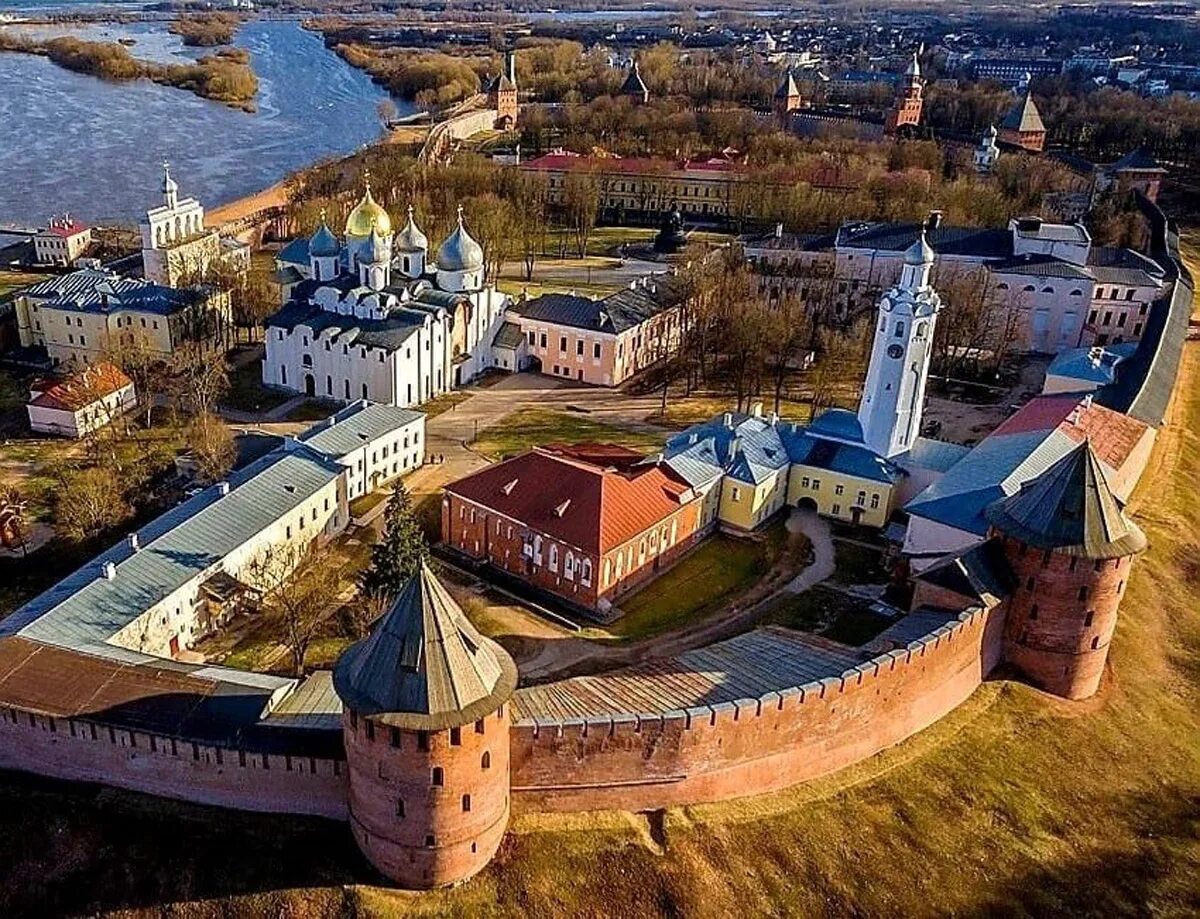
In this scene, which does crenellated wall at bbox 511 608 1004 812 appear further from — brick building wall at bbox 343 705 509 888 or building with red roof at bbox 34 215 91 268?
building with red roof at bbox 34 215 91 268

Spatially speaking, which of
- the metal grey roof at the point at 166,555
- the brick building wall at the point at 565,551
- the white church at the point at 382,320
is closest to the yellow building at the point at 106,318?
the white church at the point at 382,320

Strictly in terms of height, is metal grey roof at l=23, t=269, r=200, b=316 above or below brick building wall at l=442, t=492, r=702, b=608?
above

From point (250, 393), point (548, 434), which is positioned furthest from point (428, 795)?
point (250, 393)

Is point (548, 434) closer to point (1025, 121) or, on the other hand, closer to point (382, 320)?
point (382, 320)

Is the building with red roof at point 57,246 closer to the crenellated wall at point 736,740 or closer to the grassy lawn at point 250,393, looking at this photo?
the grassy lawn at point 250,393

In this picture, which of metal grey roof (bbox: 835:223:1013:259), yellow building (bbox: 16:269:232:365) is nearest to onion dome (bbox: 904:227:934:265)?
metal grey roof (bbox: 835:223:1013:259)

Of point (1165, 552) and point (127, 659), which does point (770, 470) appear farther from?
point (127, 659)
